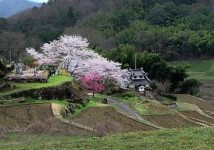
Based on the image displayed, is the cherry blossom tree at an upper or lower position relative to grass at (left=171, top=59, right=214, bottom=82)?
upper

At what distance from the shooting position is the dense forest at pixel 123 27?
72188 mm

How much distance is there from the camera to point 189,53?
78.9 meters

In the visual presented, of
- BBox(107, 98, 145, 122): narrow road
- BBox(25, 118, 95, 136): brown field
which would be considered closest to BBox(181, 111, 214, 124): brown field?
BBox(107, 98, 145, 122): narrow road

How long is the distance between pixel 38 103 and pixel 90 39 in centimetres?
5323

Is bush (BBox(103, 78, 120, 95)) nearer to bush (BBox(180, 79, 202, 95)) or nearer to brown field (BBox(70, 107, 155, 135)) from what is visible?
brown field (BBox(70, 107, 155, 135))

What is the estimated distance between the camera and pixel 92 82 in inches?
1342

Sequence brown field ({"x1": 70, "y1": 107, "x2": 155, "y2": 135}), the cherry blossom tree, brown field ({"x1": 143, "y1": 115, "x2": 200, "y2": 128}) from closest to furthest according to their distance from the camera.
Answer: brown field ({"x1": 70, "y1": 107, "x2": 155, "y2": 135}) → brown field ({"x1": 143, "y1": 115, "x2": 200, "y2": 128}) → the cherry blossom tree

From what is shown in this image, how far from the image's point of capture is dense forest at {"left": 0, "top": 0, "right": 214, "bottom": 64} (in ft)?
237

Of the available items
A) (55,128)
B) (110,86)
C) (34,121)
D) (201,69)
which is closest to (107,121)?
(34,121)

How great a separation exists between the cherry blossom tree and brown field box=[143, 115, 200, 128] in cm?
924

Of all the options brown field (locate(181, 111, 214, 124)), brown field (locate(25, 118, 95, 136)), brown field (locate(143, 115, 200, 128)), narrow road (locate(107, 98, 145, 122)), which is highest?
brown field (locate(25, 118, 95, 136))

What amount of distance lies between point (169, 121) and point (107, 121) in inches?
203

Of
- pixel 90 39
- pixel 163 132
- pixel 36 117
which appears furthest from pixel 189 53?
pixel 163 132

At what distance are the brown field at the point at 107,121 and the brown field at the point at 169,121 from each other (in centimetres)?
273
